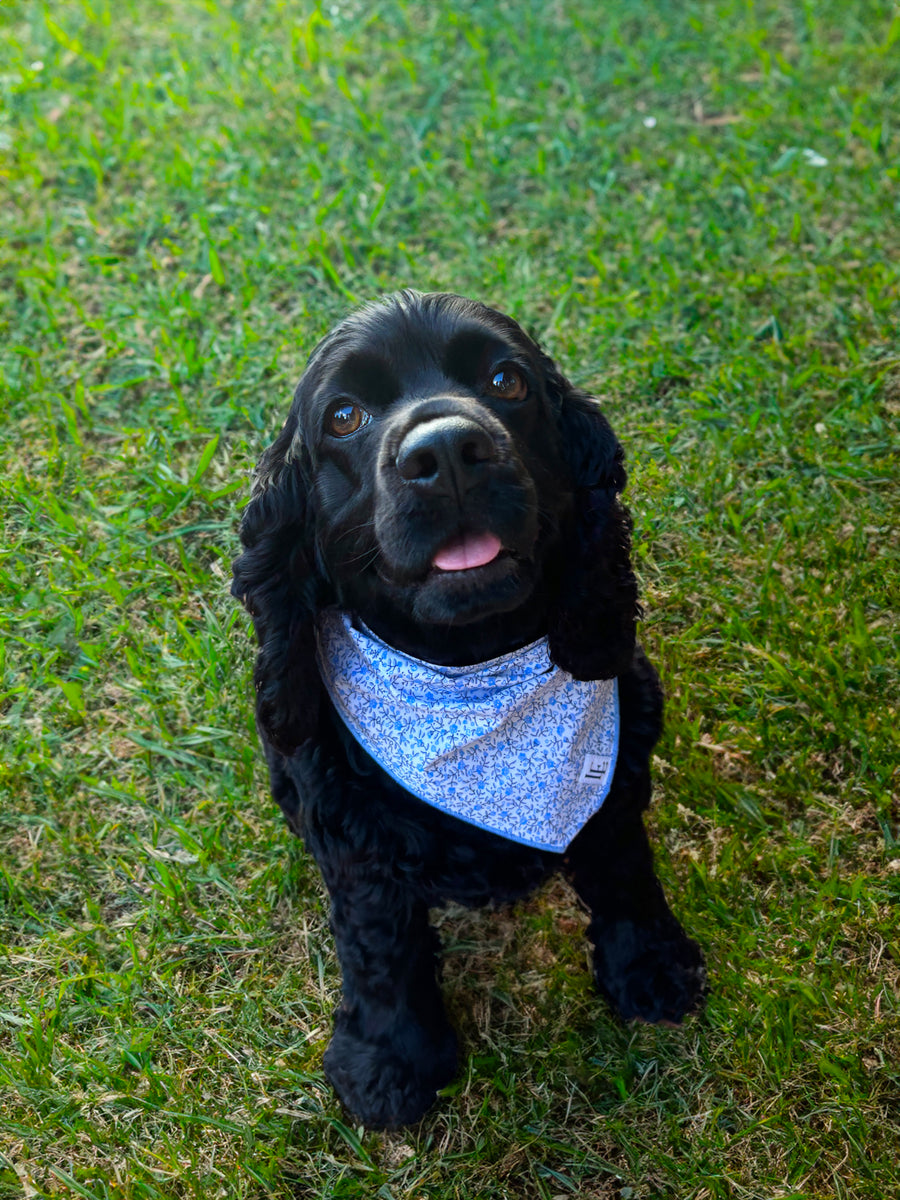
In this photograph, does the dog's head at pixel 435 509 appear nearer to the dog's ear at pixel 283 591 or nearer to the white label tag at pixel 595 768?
the dog's ear at pixel 283 591

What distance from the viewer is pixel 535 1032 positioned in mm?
2779

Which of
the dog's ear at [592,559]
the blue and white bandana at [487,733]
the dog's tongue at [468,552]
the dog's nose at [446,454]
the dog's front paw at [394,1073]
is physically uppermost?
the dog's nose at [446,454]

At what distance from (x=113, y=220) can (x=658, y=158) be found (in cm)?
238

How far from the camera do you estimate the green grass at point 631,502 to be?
264 cm

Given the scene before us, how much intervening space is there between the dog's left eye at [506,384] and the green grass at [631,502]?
1246 millimetres

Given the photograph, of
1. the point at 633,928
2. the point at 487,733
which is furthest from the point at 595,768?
the point at 633,928

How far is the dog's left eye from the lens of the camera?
240 cm

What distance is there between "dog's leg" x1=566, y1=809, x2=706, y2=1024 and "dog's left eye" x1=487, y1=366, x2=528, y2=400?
3.15ft

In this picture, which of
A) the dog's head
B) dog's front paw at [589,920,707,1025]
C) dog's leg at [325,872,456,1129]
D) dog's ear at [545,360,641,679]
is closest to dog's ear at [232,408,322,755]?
the dog's head

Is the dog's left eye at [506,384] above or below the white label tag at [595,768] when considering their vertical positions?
above

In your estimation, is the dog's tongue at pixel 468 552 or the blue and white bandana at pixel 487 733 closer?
the dog's tongue at pixel 468 552

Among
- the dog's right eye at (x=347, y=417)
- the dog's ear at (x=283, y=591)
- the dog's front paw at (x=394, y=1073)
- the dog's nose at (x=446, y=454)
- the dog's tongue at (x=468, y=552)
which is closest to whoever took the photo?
the dog's nose at (x=446, y=454)

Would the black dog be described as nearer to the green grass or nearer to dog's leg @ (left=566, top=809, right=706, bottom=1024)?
dog's leg @ (left=566, top=809, right=706, bottom=1024)

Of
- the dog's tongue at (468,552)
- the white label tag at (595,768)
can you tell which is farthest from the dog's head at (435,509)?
the white label tag at (595,768)
